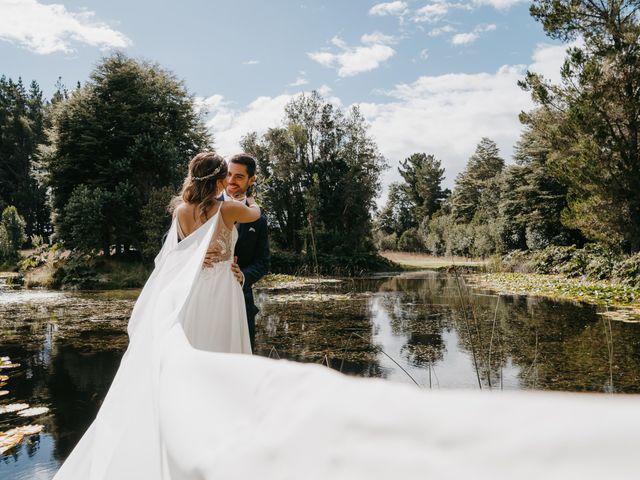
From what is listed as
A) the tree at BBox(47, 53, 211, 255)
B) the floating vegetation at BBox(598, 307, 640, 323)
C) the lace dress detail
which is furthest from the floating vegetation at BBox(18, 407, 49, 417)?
the tree at BBox(47, 53, 211, 255)

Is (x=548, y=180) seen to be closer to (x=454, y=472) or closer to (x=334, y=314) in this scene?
(x=334, y=314)

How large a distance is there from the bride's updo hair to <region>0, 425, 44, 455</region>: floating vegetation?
2.35m

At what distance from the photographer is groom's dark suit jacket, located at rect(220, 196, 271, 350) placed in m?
3.05

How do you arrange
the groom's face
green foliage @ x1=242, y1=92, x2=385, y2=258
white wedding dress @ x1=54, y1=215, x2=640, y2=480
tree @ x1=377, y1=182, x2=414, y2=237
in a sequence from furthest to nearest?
tree @ x1=377, y1=182, x2=414, y2=237 < green foliage @ x1=242, y1=92, x2=385, y2=258 < the groom's face < white wedding dress @ x1=54, y1=215, x2=640, y2=480

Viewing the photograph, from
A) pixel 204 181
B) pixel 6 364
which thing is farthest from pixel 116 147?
pixel 204 181

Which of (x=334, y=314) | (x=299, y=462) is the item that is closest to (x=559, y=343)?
(x=334, y=314)

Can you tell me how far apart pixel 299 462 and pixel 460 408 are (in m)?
→ 0.26

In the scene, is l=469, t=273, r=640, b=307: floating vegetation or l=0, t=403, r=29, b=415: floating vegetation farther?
l=469, t=273, r=640, b=307: floating vegetation

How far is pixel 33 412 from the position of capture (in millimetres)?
3857

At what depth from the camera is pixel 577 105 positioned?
13.5m

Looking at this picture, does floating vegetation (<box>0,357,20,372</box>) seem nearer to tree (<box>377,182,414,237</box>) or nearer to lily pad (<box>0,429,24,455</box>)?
lily pad (<box>0,429,24,455</box>)

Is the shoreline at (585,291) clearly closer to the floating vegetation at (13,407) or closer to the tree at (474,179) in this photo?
the floating vegetation at (13,407)

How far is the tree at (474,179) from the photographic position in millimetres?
41625

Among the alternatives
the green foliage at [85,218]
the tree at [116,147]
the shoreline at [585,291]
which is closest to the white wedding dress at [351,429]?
the shoreline at [585,291]
